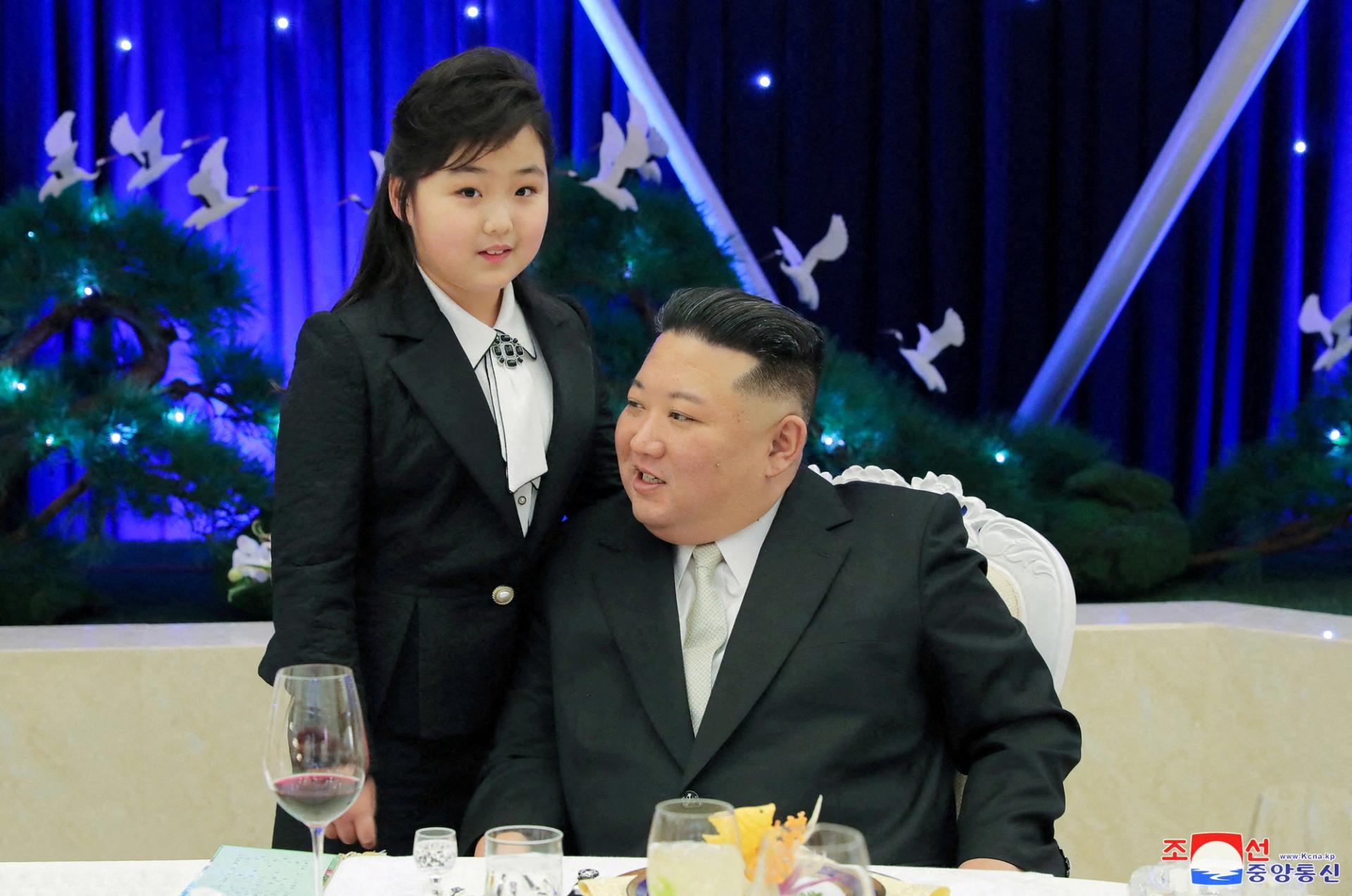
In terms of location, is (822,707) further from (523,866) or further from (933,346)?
(933,346)

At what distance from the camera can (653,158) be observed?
4062mm

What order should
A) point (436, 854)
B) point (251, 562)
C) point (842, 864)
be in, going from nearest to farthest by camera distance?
point (842, 864) < point (436, 854) < point (251, 562)

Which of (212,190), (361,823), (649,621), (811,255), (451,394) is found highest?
(212,190)

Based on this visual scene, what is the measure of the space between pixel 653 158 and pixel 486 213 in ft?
7.56

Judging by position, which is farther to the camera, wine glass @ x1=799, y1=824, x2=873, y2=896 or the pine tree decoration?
the pine tree decoration

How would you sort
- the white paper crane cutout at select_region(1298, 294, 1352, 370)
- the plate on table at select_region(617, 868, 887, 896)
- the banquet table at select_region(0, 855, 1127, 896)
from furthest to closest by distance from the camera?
the white paper crane cutout at select_region(1298, 294, 1352, 370), the banquet table at select_region(0, 855, 1127, 896), the plate on table at select_region(617, 868, 887, 896)

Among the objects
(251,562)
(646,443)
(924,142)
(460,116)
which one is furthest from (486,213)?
(924,142)

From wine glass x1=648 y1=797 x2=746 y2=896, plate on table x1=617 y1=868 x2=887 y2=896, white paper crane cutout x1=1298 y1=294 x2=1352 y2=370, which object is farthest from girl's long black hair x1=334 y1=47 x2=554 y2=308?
white paper crane cutout x1=1298 y1=294 x2=1352 y2=370

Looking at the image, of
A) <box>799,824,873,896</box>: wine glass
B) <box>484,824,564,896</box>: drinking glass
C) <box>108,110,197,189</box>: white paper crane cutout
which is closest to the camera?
<box>799,824,873,896</box>: wine glass

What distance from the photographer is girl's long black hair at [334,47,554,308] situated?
1.81 metres

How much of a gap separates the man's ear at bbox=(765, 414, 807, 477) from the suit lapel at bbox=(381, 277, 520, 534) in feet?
1.11

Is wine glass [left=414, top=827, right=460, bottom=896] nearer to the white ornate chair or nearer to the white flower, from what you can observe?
the white ornate chair

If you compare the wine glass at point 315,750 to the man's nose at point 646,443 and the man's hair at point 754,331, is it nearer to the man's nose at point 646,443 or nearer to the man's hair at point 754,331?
the man's nose at point 646,443

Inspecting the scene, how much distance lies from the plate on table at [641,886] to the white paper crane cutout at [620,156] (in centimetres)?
259
